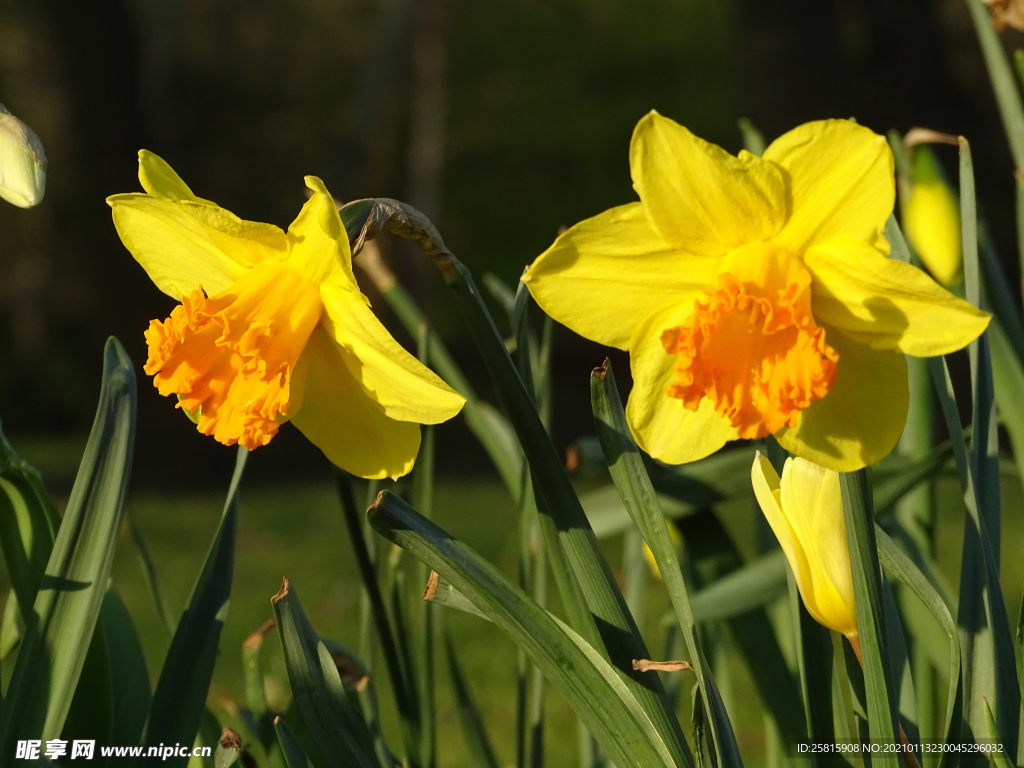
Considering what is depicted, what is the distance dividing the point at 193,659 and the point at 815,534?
0.44 m

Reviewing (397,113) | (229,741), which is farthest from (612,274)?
(397,113)

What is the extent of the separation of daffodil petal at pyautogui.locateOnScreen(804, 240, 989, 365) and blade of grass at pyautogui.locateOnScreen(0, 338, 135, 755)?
47 centimetres

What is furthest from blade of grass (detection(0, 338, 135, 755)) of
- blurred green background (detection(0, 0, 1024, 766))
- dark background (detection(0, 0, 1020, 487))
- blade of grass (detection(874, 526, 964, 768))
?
dark background (detection(0, 0, 1020, 487))

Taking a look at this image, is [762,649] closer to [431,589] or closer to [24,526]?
[431,589]

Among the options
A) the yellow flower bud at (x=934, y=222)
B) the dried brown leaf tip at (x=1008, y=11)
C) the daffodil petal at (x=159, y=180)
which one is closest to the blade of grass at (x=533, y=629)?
the daffodil petal at (x=159, y=180)

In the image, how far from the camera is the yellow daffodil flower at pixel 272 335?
0.56 meters

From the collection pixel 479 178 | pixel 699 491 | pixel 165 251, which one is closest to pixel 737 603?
pixel 699 491

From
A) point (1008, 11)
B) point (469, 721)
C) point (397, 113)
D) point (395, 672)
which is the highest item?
point (397, 113)

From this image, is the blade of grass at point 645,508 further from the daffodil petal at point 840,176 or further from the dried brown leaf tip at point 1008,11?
the dried brown leaf tip at point 1008,11

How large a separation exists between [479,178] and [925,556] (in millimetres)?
10465

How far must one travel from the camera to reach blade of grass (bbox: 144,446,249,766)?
71 centimetres

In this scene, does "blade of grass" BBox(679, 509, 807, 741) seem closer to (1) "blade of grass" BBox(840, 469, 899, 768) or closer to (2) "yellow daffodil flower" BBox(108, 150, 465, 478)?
(1) "blade of grass" BBox(840, 469, 899, 768)

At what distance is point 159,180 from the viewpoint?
61cm

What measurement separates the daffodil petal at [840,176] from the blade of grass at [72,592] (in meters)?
0.47
